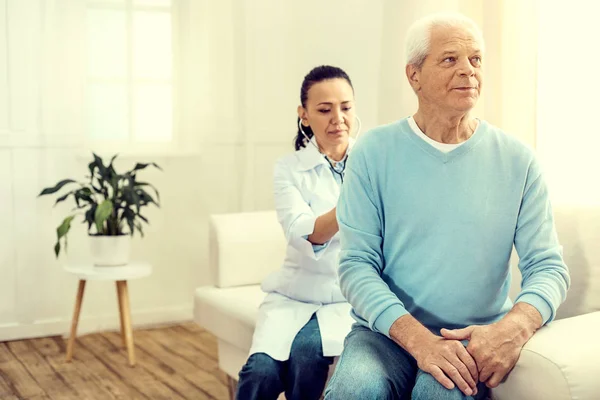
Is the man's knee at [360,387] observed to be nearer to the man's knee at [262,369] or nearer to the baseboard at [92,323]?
the man's knee at [262,369]

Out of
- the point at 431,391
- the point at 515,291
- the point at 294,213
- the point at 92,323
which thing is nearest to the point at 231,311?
the point at 294,213

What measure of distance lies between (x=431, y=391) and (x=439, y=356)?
7 cm

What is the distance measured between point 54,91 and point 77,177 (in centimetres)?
43

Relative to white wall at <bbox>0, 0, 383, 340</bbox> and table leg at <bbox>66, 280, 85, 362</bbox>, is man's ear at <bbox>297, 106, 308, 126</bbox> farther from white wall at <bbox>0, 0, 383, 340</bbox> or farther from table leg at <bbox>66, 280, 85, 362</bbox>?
white wall at <bbox>0, 0, 383, 340</bbox>

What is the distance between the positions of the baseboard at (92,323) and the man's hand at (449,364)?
2785 mm

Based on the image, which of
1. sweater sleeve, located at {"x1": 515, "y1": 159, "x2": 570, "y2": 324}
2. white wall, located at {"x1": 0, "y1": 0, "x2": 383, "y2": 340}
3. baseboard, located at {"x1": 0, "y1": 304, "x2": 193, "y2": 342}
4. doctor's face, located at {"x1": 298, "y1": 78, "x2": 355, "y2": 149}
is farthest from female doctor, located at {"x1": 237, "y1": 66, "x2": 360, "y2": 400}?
baseboard, located at {"x1": 0, "y1": 304, "x2": 193, "y2": 342}

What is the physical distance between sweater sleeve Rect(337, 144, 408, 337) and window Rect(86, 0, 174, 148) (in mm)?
2499

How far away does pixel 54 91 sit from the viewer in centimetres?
399

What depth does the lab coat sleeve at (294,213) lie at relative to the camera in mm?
2258

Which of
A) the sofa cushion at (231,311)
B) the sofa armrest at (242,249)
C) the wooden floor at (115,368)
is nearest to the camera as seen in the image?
the sofa cushion at (231,311)

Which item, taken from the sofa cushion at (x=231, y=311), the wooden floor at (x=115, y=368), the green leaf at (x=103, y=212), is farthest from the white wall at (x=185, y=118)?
the sofa cushion at (x=231, y=311)

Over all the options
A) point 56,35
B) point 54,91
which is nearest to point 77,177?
point 54,91

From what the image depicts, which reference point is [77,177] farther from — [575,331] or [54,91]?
[575,331]

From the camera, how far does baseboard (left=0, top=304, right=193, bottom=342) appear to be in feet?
13.1
